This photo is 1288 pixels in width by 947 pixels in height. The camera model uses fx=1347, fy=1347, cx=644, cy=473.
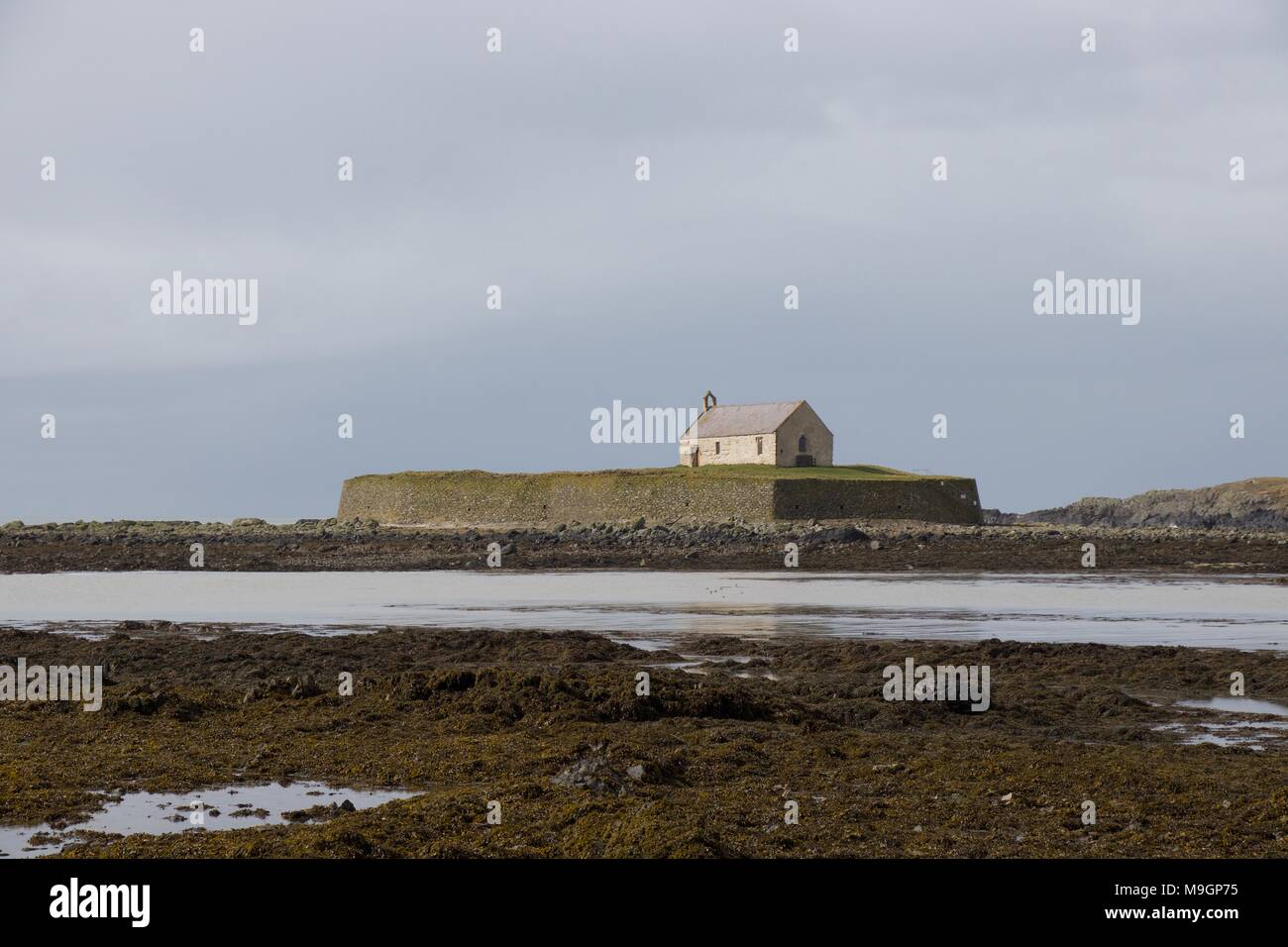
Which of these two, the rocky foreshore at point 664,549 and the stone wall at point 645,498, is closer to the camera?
the rocky foreshore at point 664,549

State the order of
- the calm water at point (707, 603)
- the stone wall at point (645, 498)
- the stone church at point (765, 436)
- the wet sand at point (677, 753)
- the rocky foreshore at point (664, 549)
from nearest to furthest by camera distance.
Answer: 1. the wet sand at point (677, 753)
2. the calm water at point (707, 603)
3. the rocky foreshore at point (664, 549)
4. the stone wall at point (645, 498)
5. the stone church at point (765, 436)

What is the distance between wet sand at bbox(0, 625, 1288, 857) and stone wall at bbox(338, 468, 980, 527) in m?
43.2

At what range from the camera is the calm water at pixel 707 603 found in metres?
21.2

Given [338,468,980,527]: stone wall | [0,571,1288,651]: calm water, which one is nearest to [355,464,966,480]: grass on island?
[338,468,980,527]: stone wall

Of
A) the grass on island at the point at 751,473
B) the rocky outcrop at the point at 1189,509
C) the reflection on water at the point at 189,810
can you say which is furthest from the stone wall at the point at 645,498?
the reflection on water at the point at 189,810

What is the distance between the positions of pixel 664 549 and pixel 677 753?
130ft

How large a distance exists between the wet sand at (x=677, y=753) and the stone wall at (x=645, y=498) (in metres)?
43.2

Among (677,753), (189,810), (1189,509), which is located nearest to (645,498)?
(1189,509)

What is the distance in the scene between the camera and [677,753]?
33.8 ft

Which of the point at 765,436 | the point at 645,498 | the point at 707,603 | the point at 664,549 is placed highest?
the point at 765,436

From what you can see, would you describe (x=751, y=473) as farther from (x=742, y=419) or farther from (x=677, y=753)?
(x=677, y=753)

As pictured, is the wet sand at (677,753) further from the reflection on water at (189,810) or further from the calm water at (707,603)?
the calm water at (707,603)
